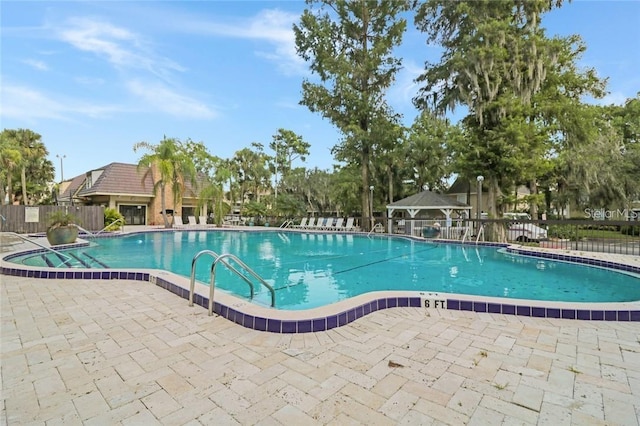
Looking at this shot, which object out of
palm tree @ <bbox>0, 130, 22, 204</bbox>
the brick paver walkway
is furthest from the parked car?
palm tree @ <bbox>0, 130, 22, 204</bbox>

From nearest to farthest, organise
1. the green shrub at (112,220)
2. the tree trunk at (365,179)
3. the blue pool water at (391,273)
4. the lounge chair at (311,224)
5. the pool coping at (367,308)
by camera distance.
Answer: the pool coping at (367,308)
the blue pool water at (391,273)
the green shrub at (112,220)
the tree trunk at (365,179)
the lounge chair at (311,224)

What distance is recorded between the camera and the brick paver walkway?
1866 mm

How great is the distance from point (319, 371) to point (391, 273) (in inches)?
218

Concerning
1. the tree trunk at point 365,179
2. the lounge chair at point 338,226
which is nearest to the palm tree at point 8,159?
the lounge chair at point 338,226

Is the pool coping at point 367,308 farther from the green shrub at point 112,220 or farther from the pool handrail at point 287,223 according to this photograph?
the pool handrail at point 287,223

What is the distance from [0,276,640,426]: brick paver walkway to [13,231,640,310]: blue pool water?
2188 mm

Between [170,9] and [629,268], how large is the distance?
13.9 metres

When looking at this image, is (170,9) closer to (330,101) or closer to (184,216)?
(330,101)

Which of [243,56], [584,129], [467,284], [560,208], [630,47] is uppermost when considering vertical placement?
[243,56]

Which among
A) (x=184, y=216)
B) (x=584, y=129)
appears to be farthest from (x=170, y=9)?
(x=184, y=216)

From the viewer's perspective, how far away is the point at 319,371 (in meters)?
2.36

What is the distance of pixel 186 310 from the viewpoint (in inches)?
150

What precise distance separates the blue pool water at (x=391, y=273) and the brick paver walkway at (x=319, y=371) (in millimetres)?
2188

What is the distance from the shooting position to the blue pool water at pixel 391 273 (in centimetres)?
581
